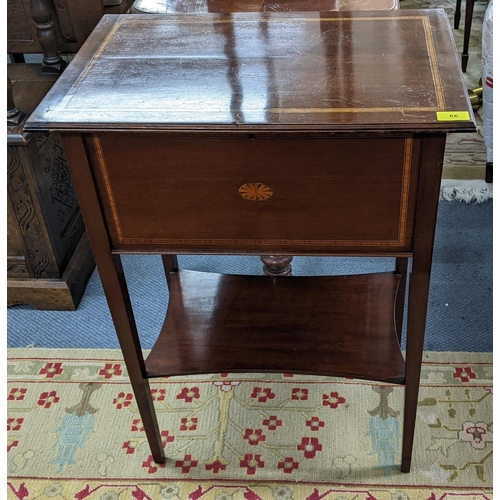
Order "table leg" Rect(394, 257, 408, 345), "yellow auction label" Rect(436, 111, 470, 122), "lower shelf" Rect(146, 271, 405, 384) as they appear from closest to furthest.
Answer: "yellow auction label" Rect(436, 111, 470, 122) → "lower shelf" Rect(146, 271, 405, 384) → "table leg" Rect(394, 257, 408, 345)

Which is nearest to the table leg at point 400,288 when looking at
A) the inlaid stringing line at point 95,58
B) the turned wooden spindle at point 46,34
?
the inlaid stringing line at point 95,58

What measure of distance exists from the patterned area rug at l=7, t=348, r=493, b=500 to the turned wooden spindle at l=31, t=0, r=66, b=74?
720mm

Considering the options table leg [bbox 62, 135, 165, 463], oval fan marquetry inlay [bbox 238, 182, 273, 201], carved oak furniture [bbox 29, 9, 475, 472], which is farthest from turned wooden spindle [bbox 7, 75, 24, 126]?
oval fan marquetry inlay [bbox 238, 182, 273, 201]

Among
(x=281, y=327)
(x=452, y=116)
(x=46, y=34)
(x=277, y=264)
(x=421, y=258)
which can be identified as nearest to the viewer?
(x=452, y=116)

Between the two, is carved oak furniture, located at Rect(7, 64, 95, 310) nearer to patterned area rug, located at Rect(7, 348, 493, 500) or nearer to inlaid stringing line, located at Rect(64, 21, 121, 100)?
patterned area rug, located at Rect(7, 348, 493, 500)

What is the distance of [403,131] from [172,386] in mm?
826

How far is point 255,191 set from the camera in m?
0.82

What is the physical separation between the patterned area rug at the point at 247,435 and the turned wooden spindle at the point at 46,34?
720 millimetres

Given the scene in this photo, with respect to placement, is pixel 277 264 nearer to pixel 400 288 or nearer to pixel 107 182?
pixel 400 288

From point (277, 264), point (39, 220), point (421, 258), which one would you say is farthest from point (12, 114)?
point (421, 258)

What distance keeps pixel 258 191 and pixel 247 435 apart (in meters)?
0.62

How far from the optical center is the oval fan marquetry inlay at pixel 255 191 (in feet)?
2.68

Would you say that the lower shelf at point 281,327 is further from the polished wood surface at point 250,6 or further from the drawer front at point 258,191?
the polished wood surface at point 250,6

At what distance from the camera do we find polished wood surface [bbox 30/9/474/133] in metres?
0.77
